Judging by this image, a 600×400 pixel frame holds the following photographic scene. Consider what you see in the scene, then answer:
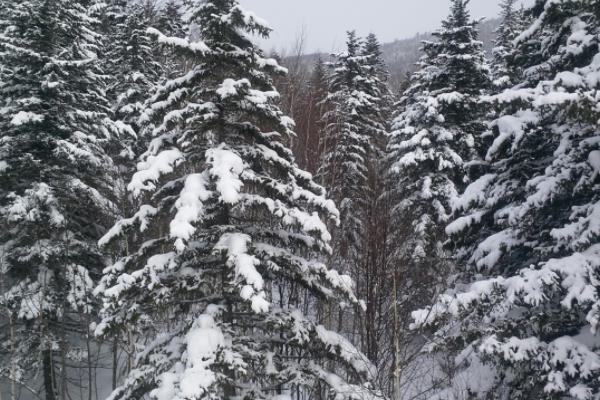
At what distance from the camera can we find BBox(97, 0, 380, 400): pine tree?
693 centimetres

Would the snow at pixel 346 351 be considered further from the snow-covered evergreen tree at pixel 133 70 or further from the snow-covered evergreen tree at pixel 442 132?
the snow-covered evergreen tree at pixel 133 70

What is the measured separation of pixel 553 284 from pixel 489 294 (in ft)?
3.16

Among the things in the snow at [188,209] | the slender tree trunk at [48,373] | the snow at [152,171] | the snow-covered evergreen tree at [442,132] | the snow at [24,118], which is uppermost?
the snow-covered evergreen tree at [442,132]

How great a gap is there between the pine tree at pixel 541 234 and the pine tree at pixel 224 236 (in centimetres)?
219

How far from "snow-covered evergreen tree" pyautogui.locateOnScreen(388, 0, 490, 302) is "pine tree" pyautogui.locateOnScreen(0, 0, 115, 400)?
1091 centimetres

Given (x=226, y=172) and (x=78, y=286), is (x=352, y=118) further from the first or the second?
(x=226, y=172)

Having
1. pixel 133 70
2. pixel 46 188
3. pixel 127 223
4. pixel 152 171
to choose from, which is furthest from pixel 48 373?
pixel 133 70

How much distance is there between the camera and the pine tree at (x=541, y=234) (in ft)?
21.7

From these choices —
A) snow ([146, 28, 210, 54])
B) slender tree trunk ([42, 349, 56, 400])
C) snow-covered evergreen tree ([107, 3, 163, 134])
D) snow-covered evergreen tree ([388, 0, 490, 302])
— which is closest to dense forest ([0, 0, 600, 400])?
snow ([146, 28, 210, 54])

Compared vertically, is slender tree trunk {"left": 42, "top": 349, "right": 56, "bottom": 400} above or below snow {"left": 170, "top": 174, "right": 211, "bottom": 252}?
below

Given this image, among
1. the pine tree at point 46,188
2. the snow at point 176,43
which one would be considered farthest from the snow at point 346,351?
the pine tree at point 46,188

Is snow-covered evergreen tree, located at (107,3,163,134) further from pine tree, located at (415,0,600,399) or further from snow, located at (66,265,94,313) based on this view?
pine tree, located at (415,0,600,399)

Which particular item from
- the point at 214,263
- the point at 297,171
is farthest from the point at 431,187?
the point at 214,263

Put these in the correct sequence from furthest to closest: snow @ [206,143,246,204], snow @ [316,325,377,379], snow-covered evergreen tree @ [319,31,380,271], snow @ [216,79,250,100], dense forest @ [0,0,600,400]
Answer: snow-covered evergreen tree @ [319,31,380,271], snow @ [316,325,377,379], snow @ [216,79,250,100], dense forest @ [0,0,600,400], snow @ [206,143,246,204]
